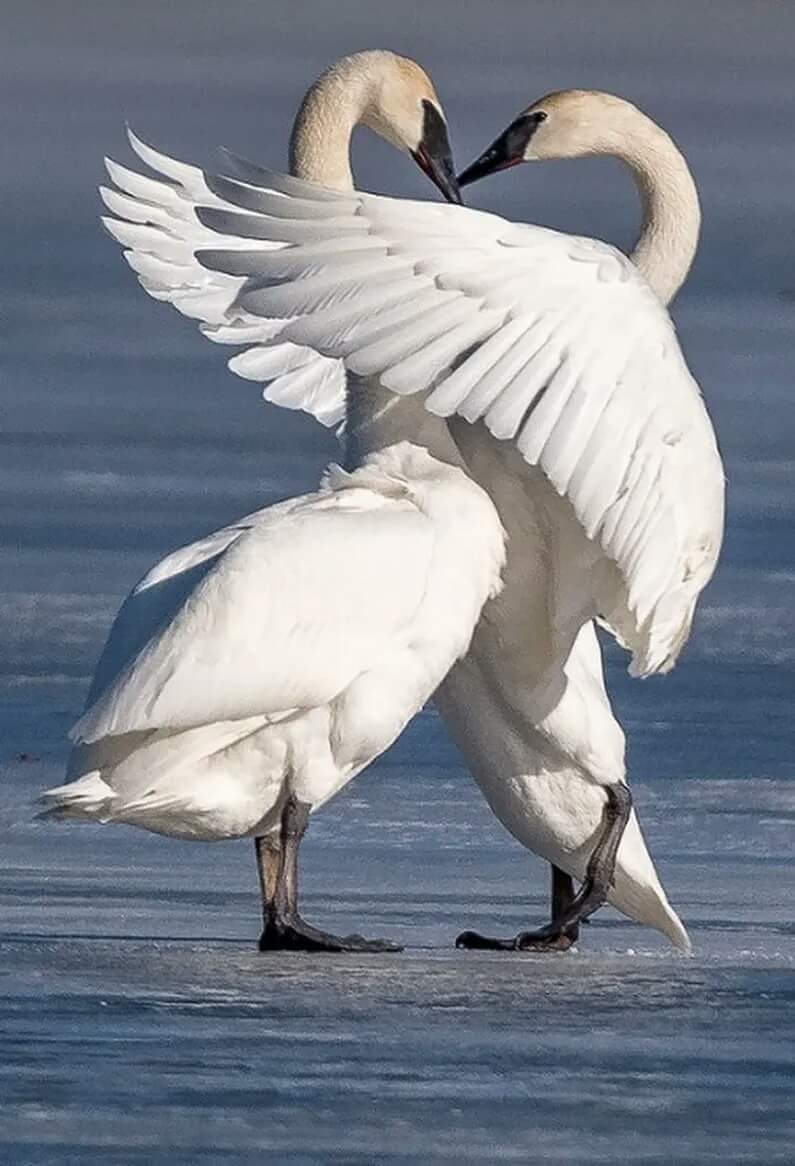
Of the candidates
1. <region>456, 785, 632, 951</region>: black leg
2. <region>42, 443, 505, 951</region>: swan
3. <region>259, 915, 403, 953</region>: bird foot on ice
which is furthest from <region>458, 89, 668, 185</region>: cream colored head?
<region>259, 915, 403, 953</region>: bird foot on ice

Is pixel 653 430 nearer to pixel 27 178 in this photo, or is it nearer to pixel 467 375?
pixel 467 375

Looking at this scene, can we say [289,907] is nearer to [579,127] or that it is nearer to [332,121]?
[332,121]

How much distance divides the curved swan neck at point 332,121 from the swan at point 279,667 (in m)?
1.31

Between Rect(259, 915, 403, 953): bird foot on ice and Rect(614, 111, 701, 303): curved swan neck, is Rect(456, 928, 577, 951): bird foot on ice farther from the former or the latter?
Rect(614, 111, 701, 303): curved swan neck

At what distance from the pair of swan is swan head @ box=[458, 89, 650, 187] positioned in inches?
2.2

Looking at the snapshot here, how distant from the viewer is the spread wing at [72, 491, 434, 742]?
→ 6973mm

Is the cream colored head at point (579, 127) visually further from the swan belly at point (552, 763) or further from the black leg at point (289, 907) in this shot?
the black leg at point (289, 907)

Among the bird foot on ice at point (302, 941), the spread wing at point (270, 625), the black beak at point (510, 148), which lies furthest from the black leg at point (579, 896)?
the black beak at point (510, 148)

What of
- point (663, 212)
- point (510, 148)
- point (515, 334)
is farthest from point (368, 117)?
point (515, 334)

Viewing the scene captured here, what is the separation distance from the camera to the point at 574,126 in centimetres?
880

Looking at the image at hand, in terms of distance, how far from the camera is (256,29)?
22.3m

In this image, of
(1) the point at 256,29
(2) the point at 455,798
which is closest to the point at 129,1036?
(2) the point at 455,798

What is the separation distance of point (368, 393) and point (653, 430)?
75 cm

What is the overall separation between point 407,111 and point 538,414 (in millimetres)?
2086
